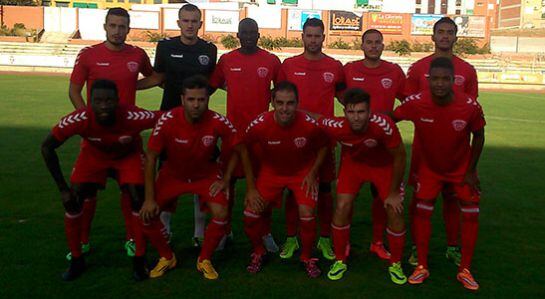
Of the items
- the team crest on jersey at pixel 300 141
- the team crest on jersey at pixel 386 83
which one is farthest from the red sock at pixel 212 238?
the team crest on jersey at pixel 386 83

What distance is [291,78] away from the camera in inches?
209

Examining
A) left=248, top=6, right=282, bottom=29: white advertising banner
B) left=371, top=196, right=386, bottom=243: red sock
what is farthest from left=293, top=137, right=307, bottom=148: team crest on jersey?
left=248, top=6, right=282, bottom=29: white advertising banner

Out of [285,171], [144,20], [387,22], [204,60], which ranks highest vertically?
[387,22]

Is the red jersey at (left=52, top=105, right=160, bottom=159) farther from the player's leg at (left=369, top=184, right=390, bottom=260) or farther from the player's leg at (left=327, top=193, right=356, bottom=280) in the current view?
the player's leg at (left=369, top=184, right=390, bottom=260)

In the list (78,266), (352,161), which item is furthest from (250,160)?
(78,266)

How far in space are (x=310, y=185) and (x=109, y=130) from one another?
1.78m

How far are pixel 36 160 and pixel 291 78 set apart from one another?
210 inches

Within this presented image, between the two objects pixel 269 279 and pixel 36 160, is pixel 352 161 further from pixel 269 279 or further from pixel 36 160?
pixel 36 160

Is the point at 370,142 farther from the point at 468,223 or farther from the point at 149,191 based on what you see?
the point at 149,191

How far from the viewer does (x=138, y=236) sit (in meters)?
4.54

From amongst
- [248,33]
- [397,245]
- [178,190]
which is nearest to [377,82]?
[248,33]

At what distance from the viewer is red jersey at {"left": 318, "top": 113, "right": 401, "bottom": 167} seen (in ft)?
14.9

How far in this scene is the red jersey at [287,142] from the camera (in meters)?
4.77

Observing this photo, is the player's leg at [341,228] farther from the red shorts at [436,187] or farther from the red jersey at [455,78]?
the red jersey at [455,78]
